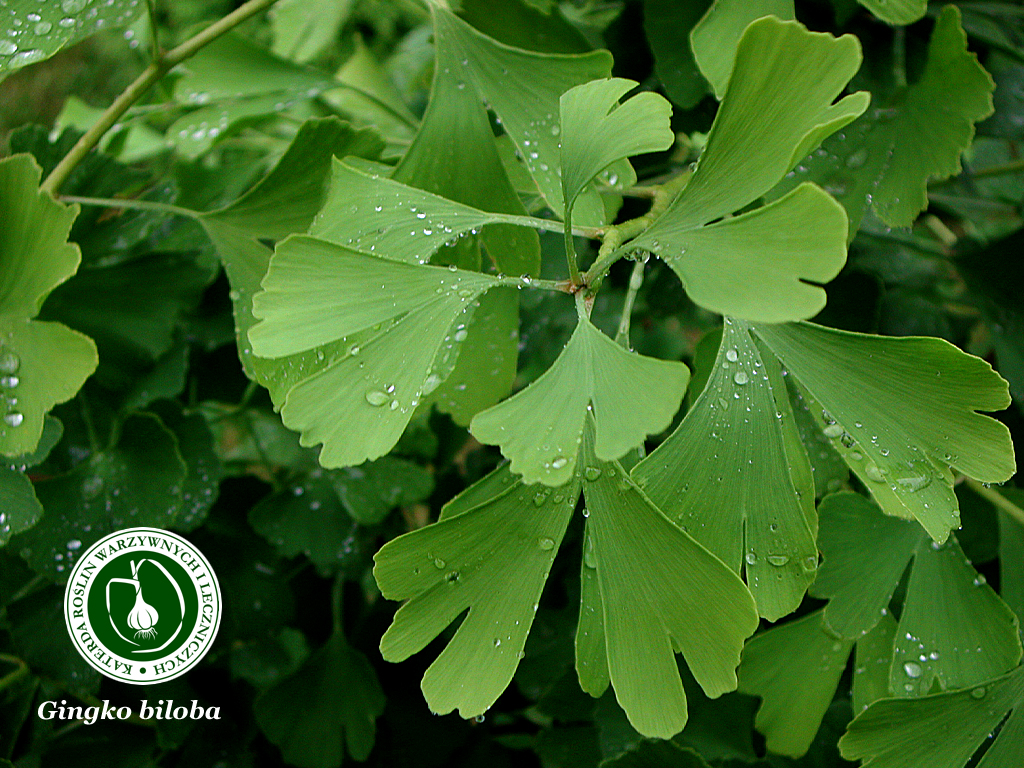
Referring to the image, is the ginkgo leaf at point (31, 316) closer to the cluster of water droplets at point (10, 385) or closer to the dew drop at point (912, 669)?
the cluster of water droplets at point (10, 385)

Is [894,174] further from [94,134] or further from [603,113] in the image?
[94,134]

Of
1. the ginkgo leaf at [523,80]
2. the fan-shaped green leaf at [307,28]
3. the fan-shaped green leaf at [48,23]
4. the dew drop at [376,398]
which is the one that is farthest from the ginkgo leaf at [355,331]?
the fan-shaped green leaf at [307,28]

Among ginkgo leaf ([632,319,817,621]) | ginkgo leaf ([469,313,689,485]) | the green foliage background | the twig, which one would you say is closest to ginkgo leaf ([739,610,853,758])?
the green foliage background

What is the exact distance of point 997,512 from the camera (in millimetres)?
510

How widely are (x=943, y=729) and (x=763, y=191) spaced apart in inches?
11.4

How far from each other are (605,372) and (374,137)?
0.23 m

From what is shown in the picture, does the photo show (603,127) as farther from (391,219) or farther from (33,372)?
(33,372)

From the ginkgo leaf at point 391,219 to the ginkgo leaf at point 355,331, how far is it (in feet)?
0.09

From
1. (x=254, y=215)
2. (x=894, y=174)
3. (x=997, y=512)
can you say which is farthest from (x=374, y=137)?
(x=997, y=512)

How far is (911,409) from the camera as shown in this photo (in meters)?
0.35

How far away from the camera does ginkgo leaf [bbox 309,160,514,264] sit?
38 cm

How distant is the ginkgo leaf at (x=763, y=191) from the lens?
0.92ft

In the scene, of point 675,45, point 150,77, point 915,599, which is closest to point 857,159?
point 675,45

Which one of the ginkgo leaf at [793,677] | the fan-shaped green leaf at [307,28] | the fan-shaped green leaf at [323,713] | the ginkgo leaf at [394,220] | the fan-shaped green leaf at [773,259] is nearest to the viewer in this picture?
the fan-shaped green leaf at [773,259]
